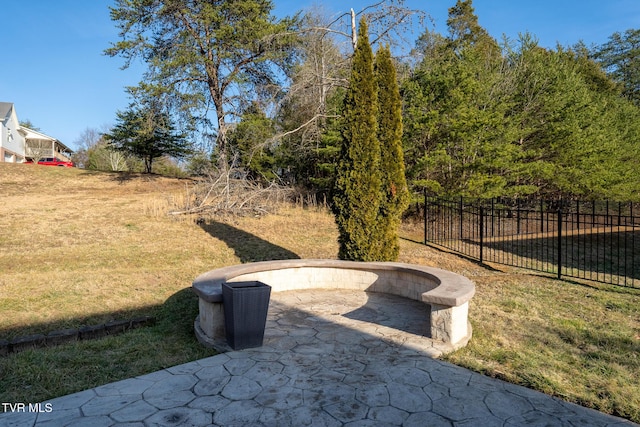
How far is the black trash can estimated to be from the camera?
3.66 meters

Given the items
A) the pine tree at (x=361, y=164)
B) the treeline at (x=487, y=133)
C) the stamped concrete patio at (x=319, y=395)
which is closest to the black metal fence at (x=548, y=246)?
the treeline at (x=487, y=133)

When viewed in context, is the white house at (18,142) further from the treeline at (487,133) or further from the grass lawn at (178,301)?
the treeline at (487,133)

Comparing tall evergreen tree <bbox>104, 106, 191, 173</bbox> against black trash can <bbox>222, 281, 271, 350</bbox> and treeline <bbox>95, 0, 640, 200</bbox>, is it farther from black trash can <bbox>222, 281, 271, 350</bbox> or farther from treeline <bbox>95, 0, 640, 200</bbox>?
black trash can <bbox>222, 281, 271, 350</bbox>

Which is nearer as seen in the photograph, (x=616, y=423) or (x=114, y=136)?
(x=616, y=423)

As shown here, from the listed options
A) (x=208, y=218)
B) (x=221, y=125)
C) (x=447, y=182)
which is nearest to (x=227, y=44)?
(x=221, y=125)

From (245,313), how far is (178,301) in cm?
283

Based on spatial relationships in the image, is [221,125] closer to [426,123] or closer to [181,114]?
[181,114]

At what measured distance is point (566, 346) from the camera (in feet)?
13.0

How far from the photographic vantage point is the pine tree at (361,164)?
6480 millimetres

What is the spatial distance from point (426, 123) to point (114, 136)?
1734cm

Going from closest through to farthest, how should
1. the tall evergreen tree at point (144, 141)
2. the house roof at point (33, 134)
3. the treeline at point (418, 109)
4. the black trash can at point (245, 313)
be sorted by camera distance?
the black trash can at point (245, 313), the treeline at point (418, 109), the tall evergreen tree at point (144, 141), the house roof at point (33, 134)

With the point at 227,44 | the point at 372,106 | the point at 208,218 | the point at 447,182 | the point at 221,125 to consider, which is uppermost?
the point at 227,44

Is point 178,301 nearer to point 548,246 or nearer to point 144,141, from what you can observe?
point 548,246

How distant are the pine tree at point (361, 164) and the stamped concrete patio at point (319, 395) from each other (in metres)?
2.64
